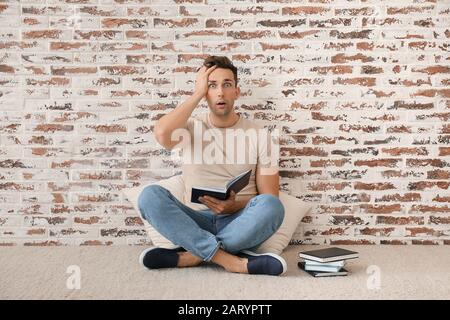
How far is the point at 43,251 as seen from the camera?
3225 millimetres

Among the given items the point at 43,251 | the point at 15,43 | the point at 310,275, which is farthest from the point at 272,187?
the point at 15,43

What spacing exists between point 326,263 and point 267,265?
0.30 m

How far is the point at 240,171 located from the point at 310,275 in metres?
0.71

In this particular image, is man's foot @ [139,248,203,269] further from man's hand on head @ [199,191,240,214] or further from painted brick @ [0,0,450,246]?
painted brick @ [0,0,450,246]

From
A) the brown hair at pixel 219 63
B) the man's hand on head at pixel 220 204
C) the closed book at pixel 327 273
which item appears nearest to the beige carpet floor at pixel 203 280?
the closed book at pixel 327 273

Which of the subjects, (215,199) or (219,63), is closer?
(215,199)

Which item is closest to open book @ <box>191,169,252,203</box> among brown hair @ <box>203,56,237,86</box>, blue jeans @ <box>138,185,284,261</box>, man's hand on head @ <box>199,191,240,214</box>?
man's hand on head @ <box>199,191,240,214</box>

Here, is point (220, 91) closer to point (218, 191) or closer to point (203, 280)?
point (218, 191)

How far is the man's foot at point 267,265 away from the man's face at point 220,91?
86 cm

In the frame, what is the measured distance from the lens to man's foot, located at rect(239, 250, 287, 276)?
8.56ft

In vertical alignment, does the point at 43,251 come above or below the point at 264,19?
below

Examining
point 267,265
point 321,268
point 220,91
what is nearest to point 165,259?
point 267,265

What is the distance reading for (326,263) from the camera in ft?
8.70

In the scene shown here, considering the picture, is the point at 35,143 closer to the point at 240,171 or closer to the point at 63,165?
the point at 63,165
